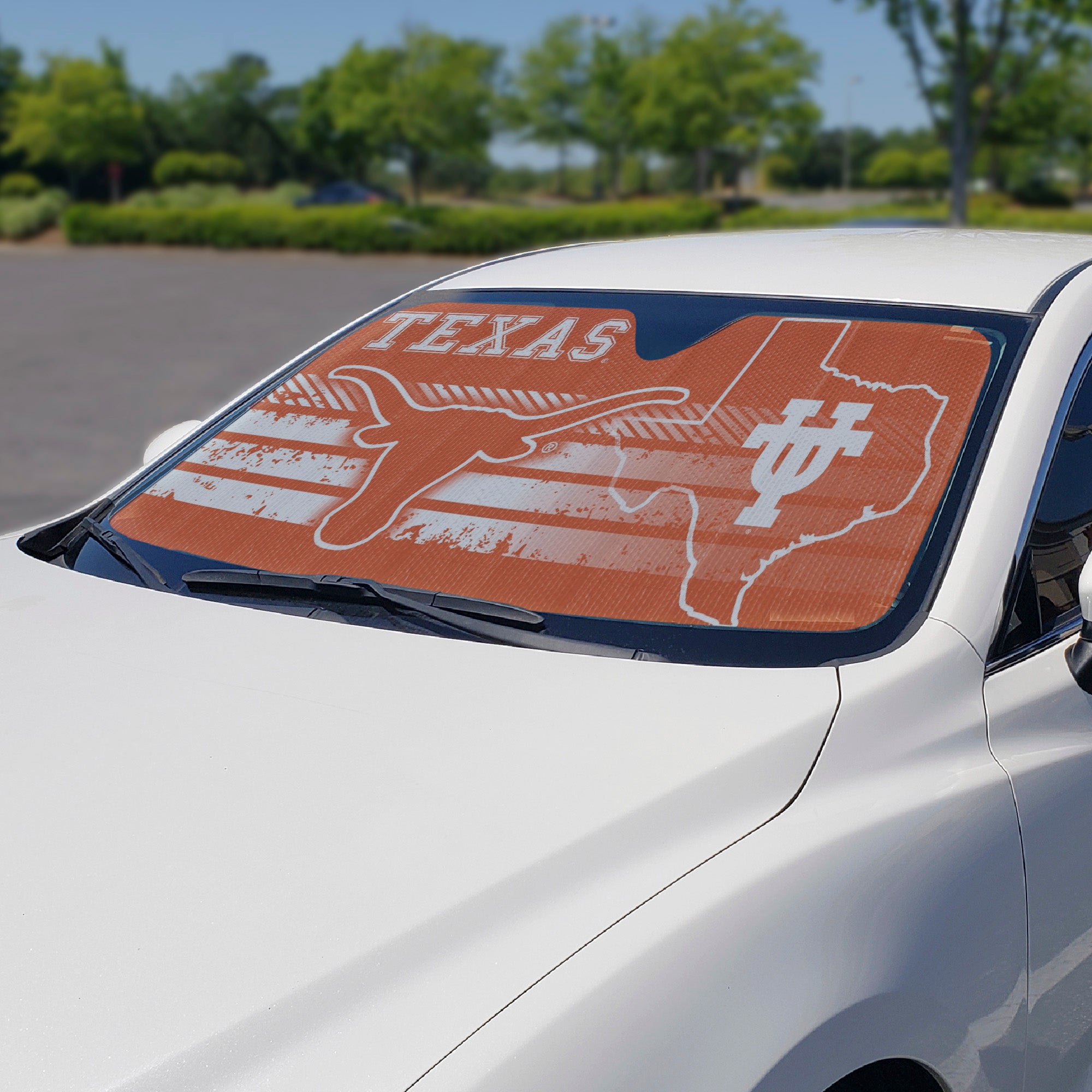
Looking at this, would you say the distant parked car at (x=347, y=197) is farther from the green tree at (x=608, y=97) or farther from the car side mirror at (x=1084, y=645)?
the car side mirror at (x=1084, y=645)

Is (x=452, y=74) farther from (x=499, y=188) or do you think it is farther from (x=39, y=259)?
(x=499, y=188)

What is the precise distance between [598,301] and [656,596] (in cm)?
90

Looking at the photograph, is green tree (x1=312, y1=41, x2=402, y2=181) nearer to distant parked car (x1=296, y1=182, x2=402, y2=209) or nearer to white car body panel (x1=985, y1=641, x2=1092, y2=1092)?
distant parked car (x1=296, y1=182, x2=402, y2=209)

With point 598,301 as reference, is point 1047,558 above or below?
below

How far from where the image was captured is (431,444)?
253 centimetres

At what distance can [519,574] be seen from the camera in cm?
212

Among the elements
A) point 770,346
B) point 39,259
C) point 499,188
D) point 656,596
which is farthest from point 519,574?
point 499,188

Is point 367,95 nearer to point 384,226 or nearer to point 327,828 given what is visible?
point 384,226

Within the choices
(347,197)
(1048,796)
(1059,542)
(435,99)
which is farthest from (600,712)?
(435,99)

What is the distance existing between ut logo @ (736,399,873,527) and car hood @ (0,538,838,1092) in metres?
0.40

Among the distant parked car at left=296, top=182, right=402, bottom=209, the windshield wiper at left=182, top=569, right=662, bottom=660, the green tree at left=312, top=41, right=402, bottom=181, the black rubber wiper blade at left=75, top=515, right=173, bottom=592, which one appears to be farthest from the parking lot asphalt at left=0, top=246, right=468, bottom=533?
the green tree at left=312, top=41, right=402, bottom=181

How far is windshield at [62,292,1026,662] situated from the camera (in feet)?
6.63

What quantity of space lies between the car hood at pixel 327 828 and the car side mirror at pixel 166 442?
980mm

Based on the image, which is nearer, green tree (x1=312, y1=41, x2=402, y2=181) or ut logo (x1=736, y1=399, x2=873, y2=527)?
→ ut logo (x1=736, y1=399, x2=873, y2=527)
